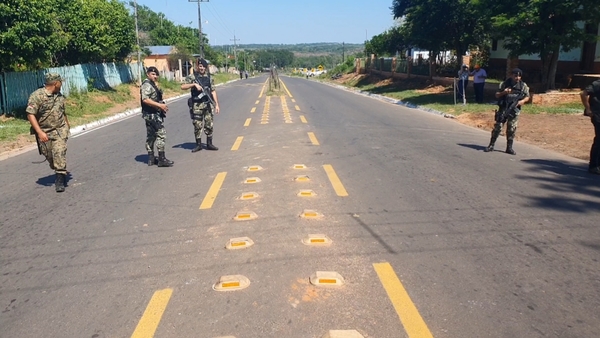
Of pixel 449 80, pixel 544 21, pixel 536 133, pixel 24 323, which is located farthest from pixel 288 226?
pixel 449 80

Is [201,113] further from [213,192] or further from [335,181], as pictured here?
[335,181]

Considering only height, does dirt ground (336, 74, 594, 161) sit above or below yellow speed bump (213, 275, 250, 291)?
below

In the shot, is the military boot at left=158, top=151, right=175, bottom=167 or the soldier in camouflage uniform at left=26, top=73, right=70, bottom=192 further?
the military boot at left=158, top=151, right=175, bottom=167

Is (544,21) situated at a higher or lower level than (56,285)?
higher

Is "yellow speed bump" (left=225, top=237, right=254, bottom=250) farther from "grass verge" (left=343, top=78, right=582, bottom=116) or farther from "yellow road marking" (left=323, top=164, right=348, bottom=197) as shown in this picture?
"grass verge" (left=343, top=78, right=582, bottom=116)

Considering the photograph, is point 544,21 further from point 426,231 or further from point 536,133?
point 426,231

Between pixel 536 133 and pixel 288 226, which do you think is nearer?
pixel 288 226

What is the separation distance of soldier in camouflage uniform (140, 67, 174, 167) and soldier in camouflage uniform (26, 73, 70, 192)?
1455mm

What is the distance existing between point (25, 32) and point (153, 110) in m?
10.4

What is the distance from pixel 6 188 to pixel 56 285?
185 inches

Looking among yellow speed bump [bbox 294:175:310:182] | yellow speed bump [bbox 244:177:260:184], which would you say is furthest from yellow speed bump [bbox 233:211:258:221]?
yellow speed bump [bbox 294:175:310:182]

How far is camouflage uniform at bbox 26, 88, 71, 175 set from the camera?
7.49m

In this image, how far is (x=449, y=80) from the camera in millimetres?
29547

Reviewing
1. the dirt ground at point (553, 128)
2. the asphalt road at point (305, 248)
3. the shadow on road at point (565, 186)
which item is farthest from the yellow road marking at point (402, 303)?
the dirt ground at point (553, 128)
